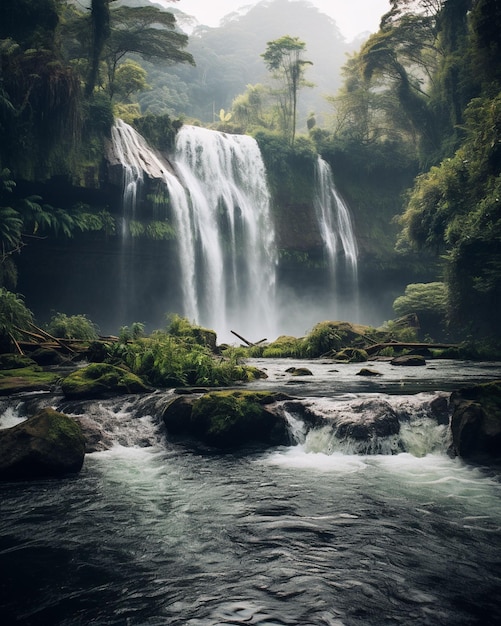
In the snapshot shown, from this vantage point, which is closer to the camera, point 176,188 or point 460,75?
point 176,188

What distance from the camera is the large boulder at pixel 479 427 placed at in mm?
5789

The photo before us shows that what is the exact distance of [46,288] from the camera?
24.2 m

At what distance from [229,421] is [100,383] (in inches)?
132

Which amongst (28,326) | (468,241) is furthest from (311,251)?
(28,326)

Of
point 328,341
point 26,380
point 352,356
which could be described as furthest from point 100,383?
point 328,341

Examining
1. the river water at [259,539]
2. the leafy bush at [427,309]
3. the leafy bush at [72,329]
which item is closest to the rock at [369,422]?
the river water at [259,539]

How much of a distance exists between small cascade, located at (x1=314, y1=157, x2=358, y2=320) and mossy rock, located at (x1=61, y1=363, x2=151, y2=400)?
25400mm

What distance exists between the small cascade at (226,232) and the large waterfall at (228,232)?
6 cm

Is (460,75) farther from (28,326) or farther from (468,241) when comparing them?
(28,326)

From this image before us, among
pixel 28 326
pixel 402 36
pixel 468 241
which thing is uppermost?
pixel 402 36

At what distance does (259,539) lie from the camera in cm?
385

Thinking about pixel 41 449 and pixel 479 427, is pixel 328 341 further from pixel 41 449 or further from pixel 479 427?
pixel 41 449

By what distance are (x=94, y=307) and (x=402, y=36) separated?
2805 centimetres

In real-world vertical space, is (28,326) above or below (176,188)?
below
